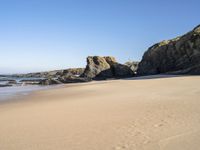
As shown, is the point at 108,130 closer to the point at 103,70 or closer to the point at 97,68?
the point at 103,70

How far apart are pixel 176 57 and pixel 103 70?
13.5 metres

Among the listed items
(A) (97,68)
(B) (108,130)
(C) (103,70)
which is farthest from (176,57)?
(B) (108,130)

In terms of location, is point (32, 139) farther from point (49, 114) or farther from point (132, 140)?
point (49, 114)

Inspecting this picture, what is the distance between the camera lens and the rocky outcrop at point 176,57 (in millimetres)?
32553

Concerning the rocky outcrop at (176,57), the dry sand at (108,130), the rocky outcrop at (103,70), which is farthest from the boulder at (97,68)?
the dry sand at (108,130)

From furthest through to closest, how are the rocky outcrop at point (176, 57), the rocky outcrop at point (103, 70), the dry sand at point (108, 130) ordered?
1. the rocky outcrop at point (103, 70)
2. the rocky outcrop at point (176, 57)
3. the dry sand at point (108, 130)

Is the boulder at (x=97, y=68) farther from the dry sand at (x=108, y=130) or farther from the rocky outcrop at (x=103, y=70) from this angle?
the dry sand at (x=108, y=130)

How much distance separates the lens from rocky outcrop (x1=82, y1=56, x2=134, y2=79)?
44031 mm

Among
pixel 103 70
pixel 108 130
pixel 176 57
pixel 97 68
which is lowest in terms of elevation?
pixel 108 130

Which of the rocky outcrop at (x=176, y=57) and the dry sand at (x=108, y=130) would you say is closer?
the dry sand at (x=108, y=130)

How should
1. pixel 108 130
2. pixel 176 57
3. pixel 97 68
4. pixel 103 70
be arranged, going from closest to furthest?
1. pixel 108 130
2. pixel 176 57
3. pixel 103 70
4. pixel 97 68

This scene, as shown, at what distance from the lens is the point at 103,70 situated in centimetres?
4488

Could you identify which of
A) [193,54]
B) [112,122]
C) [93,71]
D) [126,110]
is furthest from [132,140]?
[93,71]

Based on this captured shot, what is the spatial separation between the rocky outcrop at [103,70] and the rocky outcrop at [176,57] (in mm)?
2883
